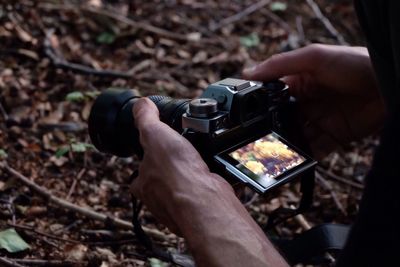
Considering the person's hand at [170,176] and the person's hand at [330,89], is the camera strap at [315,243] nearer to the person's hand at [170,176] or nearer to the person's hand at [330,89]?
the person's hand at [330,89]

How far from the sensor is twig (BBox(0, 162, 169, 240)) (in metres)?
1.91

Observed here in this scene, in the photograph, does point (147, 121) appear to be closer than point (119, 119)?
Yes

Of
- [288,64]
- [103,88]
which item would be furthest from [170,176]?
[103,88]

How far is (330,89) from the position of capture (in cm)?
191

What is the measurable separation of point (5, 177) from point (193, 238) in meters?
0.92

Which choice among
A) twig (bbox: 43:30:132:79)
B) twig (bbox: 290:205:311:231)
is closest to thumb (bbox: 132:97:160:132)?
twig (bbox: 290:205:311:231)

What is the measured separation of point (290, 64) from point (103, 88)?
984mm

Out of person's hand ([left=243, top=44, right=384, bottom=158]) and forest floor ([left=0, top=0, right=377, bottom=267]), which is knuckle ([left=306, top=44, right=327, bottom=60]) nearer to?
person's hand ([left=243, top=44, right=384, bottom=158])

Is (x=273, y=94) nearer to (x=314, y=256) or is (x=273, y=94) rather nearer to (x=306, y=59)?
(x=306, y=59)

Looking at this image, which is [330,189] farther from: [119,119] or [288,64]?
[119,119]

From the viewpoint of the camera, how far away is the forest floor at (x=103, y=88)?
191cm

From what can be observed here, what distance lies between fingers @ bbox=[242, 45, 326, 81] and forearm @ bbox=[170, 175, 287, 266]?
0.58m

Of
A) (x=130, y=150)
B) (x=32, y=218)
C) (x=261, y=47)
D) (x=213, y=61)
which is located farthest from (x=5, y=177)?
(x=261, y=47)

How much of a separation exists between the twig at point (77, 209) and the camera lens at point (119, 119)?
0.85 ft
